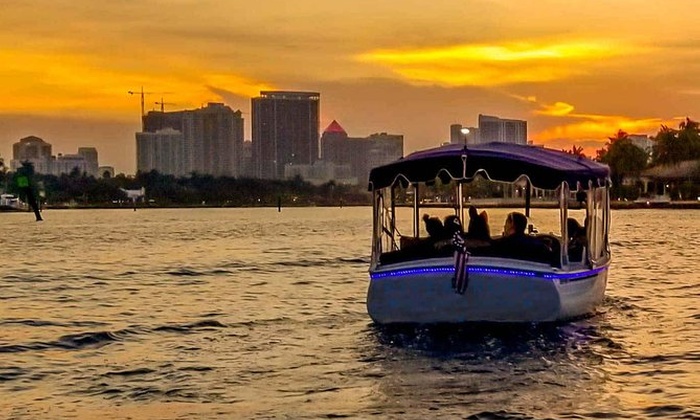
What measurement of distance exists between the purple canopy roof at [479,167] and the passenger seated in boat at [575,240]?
4.11 feet

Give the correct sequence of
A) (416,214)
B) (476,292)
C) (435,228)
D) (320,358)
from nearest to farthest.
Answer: (320,358)
(476,292)
(435,228)
(416,214)

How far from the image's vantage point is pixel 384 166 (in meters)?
20.8

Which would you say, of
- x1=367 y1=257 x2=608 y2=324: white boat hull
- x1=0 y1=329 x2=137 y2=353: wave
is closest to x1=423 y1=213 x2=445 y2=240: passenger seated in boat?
x1=367 y1=257 x2=608 y2=324: white boat hull

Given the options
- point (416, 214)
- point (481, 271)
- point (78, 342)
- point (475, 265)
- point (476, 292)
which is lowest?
point (78, 342)

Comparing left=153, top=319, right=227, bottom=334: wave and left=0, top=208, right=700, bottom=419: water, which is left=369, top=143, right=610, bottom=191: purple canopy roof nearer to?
left=0, top=208, right=700, bottom=419: water

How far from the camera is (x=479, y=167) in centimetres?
1978

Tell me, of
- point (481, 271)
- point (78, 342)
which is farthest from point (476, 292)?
point (78, 342)

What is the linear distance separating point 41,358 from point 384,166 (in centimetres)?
695

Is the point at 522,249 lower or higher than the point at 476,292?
higher

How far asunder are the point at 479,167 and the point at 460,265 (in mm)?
1889

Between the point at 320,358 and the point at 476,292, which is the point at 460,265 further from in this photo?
the point at 320,358

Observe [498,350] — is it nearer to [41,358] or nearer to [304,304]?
[41,358]

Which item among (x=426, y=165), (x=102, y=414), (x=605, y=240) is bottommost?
(x=102, y=414)

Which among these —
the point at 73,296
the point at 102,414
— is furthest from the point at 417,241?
the point at 73,296
